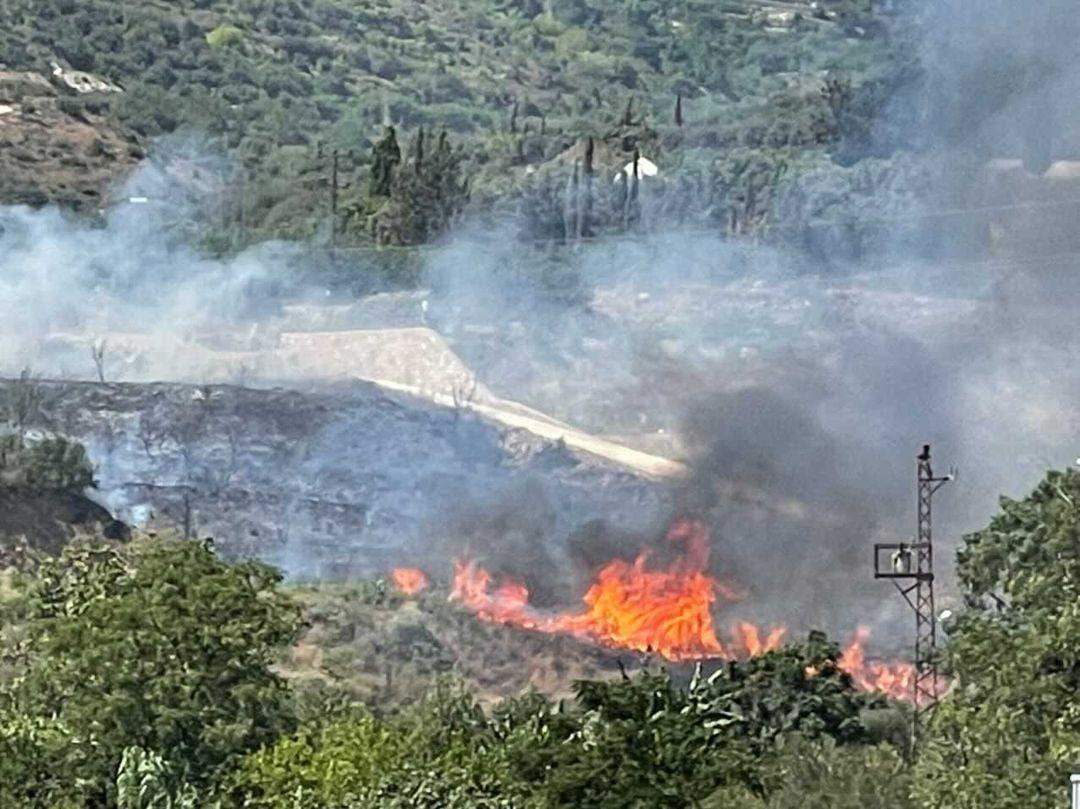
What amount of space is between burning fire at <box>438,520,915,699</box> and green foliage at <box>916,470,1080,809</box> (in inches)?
1247

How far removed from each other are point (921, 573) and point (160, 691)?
27.3 meters

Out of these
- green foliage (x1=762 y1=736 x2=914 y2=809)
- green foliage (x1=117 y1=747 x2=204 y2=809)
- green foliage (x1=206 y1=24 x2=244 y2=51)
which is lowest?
green foliage (x1=117 y1=747 x2=204 y2=809)

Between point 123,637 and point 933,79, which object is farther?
point 933,79

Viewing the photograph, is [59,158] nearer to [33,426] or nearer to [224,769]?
[33,426]

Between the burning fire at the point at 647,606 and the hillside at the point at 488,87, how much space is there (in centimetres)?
1103

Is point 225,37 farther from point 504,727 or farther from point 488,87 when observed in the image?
point 504,727

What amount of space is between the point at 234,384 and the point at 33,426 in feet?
21.0

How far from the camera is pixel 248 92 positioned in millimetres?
103688

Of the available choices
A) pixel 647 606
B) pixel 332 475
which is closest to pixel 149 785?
pixel 647 606

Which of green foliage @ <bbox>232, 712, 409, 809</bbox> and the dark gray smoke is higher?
green foliage @ <bbox>232, 712, 409, 809</bbox>

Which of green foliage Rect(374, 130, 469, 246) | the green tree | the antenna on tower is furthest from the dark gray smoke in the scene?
the green tree

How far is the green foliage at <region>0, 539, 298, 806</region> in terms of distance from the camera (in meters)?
56.2

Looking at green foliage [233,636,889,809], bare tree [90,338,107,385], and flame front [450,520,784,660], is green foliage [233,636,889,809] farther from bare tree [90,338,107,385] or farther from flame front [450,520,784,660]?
bare tree [90,338,107,385]

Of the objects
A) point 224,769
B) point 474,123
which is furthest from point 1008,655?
point 474,123
